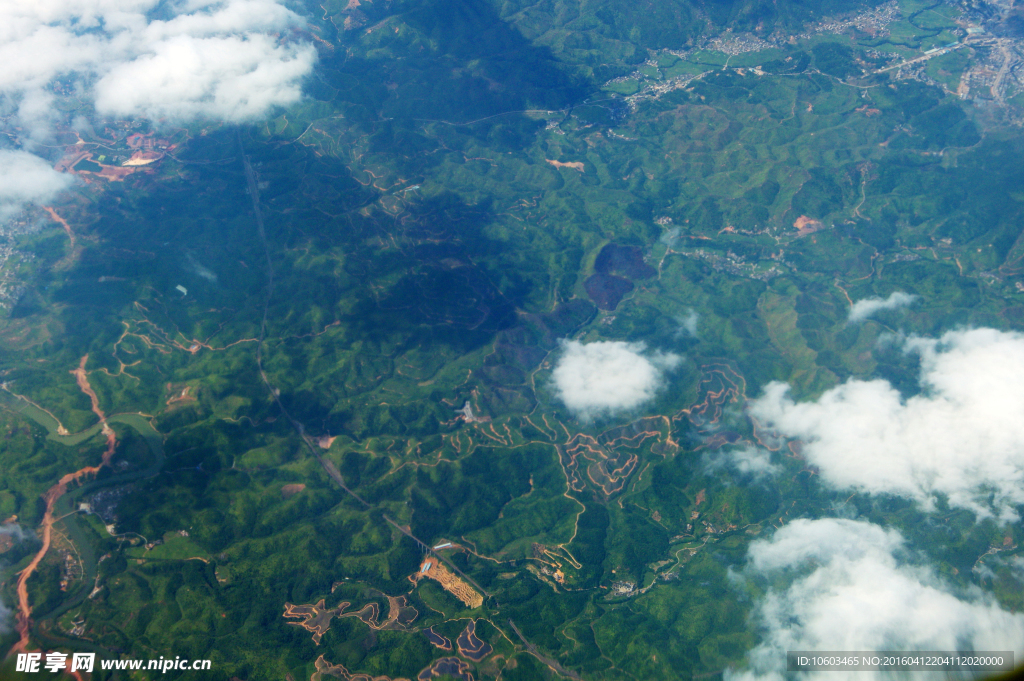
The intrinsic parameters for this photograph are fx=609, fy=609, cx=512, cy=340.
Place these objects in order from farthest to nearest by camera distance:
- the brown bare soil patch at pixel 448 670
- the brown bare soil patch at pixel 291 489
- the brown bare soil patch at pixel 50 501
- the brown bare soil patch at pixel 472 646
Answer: the brown bare soil patch at pixel 291 489 < the brown bare soil patch at pixel 472 646 < the brown bare soil patch at pixel 448 670 < the brown bare soil patch at pixel 50 501

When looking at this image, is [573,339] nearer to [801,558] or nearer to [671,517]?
[671,517]

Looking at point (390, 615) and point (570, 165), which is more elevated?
point (570, 165)

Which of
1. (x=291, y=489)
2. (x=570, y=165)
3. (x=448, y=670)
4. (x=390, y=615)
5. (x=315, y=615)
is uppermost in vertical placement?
(x=570, y=165)

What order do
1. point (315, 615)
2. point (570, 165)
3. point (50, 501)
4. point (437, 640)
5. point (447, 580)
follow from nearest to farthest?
point (437, 640) → point (315, 615) → point (50, 501) → point (447, 580) → point (570, 165)

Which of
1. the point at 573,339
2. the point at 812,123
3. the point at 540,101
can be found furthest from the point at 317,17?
the point at 812,123

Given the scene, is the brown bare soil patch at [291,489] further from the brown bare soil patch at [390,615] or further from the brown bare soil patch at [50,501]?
the brown bare soil patch at [50,501]

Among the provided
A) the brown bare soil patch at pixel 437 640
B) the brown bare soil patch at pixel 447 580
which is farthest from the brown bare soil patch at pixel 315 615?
the brown bare soil patch at pixel 437 640

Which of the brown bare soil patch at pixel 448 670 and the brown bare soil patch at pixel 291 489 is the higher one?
the brown bare soil patch at pixel 291 489

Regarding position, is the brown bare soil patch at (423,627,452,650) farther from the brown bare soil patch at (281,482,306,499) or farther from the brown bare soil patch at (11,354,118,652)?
the brown bare soil patch at (11,354,118,652)

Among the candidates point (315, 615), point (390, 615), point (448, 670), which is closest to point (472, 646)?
point (448, 670)

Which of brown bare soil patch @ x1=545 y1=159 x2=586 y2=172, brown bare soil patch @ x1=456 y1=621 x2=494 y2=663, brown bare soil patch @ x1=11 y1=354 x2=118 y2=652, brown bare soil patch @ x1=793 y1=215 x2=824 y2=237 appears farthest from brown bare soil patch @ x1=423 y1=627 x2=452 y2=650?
brown bare soil patch @ x1=793 y1=215 x2=824 y2=237

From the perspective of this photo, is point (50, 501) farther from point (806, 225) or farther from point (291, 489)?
point (806, 225)
